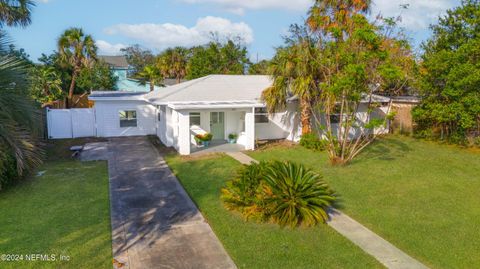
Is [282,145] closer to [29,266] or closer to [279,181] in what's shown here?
[279,181]

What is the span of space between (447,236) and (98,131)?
18.7 metres

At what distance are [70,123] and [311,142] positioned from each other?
13668 mm

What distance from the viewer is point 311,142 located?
1717 centimetres

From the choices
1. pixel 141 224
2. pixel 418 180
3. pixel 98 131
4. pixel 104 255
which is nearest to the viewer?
pixel 104 255

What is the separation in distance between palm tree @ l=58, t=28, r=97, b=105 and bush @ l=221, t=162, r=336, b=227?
2442 centimetres

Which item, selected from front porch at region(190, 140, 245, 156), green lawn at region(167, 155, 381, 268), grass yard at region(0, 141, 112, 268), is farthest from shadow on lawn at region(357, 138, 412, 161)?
grass yard at region(0, 141, 112, 268)

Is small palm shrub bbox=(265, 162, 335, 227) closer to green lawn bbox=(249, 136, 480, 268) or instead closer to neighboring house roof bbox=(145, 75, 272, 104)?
green lawn bbox=(249, 136, 480, 268)

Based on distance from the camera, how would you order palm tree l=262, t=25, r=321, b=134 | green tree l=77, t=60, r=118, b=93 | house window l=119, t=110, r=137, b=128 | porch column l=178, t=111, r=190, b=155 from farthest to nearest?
green tree l=77, t=60, r=118, b=93, house window l=119, t=110, r=137, b=128, porch column l=178, t=111, r=190, b=155, palm tree l=262, t=25, r=321, b=134

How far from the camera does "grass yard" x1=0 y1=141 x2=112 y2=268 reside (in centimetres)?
636

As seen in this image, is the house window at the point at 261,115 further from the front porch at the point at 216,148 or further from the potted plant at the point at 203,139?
the potted plant at the point at 203,139

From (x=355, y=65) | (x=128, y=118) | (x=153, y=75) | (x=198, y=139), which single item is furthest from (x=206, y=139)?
(x=153, y=75)

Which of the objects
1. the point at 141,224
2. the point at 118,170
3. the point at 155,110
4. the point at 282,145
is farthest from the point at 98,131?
the point at 141,224

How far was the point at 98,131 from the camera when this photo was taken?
21062 millimetres

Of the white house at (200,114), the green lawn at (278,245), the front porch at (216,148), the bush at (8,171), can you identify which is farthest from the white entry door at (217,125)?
the bush at (8,171)
